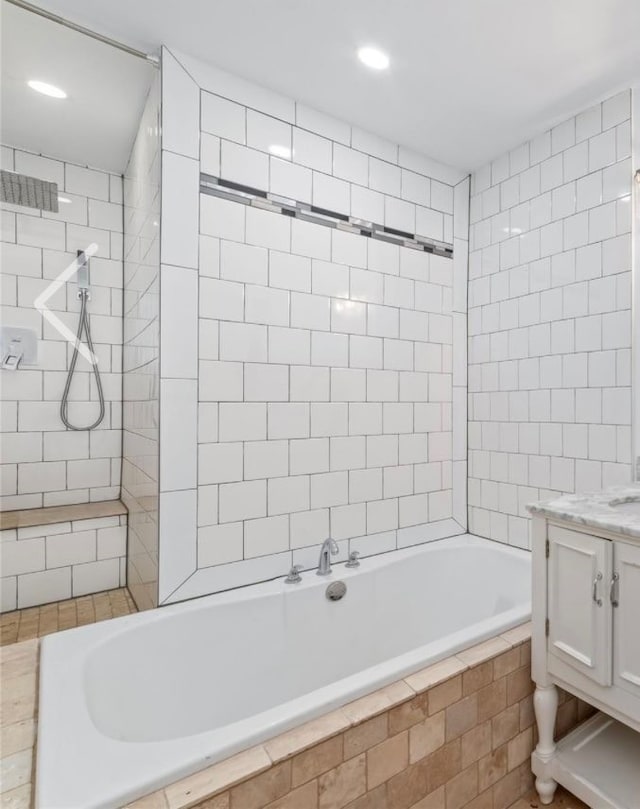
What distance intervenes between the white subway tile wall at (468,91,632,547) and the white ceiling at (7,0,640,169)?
25 cm

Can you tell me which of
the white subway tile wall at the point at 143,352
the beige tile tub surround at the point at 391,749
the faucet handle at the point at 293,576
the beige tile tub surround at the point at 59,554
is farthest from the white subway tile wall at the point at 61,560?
the faucet handle at the point at 293,576

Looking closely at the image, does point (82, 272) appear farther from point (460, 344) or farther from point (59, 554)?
point (460, 344)

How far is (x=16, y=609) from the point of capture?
7.06ft

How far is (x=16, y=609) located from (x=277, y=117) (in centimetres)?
268

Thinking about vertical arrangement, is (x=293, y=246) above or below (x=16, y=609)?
above

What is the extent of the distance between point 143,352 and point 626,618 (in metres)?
2.04

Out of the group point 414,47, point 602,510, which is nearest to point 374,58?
point 414,47

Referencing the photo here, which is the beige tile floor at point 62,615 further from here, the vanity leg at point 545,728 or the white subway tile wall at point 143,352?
the vanity leg at point 545,728

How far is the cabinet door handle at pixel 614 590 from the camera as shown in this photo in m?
1.23

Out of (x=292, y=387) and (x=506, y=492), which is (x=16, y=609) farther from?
(x=506, y=492)

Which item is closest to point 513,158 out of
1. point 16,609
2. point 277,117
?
point 277,117

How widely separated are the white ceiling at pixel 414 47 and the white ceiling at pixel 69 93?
192 mm

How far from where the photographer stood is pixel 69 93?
1.96 m

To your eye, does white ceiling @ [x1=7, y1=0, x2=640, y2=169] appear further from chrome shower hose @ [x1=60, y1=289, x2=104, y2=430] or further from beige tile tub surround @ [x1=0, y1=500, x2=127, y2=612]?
beige tile tub surround @ [x1=0, y1=500, x2=127, y2=612]
